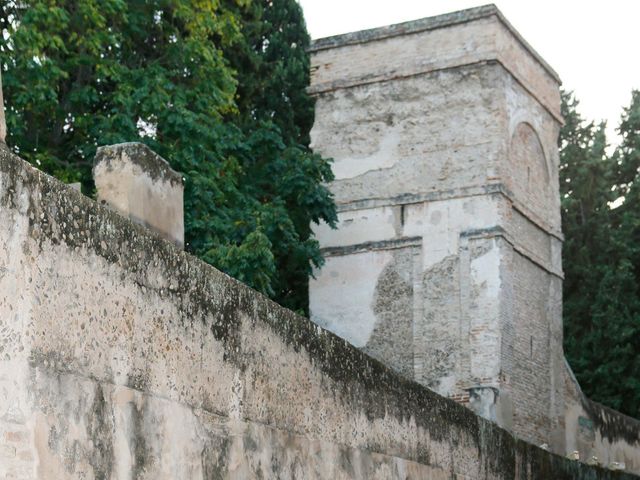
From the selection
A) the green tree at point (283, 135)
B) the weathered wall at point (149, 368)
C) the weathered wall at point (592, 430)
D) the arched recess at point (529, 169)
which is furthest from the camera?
the weathered wall at point (592, 430)

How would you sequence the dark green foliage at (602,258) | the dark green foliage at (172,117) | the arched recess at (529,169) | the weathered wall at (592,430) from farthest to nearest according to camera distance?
the dark green foliage at (602,258)
the weathered wall at (592,430)
the arched recess at (529,169)
the dark green foliage at (172,117)

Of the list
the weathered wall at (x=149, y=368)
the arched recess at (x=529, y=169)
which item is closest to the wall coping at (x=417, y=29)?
the arched recess at (x=529, y=169)

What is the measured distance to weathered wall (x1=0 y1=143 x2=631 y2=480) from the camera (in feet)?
13.5

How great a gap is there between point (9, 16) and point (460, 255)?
716 cm

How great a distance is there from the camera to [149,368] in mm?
4844

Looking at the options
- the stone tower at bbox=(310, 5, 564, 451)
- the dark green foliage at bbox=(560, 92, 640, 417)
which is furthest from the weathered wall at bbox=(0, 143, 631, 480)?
the dark green foliage at bbox=(560, 92, 640, 417)

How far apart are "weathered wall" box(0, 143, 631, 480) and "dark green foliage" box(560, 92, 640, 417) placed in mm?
17742

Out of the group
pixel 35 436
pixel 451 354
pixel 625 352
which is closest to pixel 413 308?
pixel 451 354

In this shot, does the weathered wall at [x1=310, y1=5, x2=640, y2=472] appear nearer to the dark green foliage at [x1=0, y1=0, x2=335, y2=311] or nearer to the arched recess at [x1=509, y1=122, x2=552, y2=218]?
the arched recess at [x1=509, y1=122, x2=552, y2=218]

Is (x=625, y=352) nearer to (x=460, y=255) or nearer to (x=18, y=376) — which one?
(x=460, y=255)

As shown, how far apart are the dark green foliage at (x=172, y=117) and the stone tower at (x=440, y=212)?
1410 mm

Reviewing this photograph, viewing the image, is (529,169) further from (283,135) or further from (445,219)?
(283,135)

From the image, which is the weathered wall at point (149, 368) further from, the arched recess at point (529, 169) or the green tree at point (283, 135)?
the arched recess at point (529, 169)

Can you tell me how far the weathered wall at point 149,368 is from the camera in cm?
412
